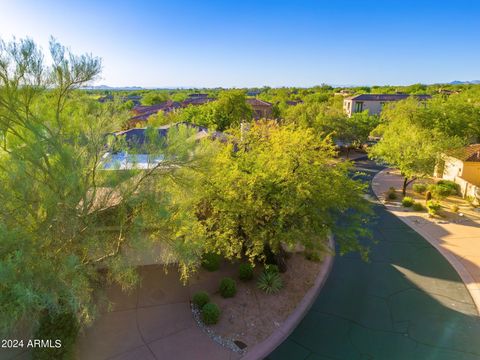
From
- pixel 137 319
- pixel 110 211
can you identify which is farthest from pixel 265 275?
pixel 110 211

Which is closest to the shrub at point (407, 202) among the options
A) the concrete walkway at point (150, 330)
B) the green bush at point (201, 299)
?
the concrete walkway at point (150, 330)

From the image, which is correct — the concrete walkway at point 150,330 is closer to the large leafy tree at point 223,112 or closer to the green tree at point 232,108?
the large leafy tree at point 223,112

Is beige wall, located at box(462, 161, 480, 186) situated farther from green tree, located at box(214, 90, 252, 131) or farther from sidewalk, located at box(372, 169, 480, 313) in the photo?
green tree, located at box(214, 90, 252, 131)

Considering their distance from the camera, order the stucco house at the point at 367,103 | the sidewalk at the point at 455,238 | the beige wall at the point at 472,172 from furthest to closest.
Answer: the stucco house at the point at 367,103 → the beige wall at the point at 472,172 → the sidewalk at the point at 455,238

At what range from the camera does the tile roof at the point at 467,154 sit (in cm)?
2352

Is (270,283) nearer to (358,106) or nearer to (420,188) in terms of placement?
(420,188)

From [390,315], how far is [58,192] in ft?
37.3

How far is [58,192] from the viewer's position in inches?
306

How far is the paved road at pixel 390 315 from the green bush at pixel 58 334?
566 centimetres

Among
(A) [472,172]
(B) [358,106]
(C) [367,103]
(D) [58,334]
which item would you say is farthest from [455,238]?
(C) [367,103]

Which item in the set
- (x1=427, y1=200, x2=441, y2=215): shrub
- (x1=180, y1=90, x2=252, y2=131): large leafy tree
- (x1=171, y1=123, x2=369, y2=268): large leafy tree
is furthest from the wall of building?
(x1=180, y1=90, x2=252, y2=131): large leafy tree

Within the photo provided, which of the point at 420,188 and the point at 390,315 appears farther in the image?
the point at 420,188

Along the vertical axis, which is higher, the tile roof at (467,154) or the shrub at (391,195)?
the tile roof at (467,154)

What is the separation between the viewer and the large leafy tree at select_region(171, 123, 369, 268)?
11.0m
